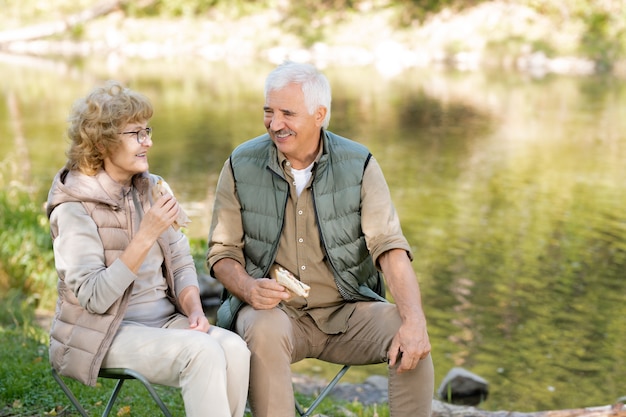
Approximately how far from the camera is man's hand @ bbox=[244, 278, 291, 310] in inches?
116

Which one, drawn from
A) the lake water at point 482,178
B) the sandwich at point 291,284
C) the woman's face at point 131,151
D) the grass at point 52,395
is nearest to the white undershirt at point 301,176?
the sandwich at point 291,284

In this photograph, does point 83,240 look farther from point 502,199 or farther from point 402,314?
point 502,199

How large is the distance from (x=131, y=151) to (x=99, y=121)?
133 millimetres

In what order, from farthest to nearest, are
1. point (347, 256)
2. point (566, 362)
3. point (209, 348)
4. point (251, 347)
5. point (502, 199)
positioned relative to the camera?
point (502, 199)
point (566, 362)
point (347, 256)
point (251, 347)
point (209, 348)

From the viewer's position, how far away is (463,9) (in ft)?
92.4

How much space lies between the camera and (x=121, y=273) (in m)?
2.69

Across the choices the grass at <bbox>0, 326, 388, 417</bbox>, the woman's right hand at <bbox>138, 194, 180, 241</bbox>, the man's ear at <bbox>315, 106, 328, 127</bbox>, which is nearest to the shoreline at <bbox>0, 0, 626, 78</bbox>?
the grass at <bbox>0, 326, 388, 417</bbox>

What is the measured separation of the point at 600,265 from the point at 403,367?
5.36 m

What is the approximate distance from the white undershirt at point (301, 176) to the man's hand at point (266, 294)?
0.40 m

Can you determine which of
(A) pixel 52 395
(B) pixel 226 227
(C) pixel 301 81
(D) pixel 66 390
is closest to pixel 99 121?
(B) pixel 226 227

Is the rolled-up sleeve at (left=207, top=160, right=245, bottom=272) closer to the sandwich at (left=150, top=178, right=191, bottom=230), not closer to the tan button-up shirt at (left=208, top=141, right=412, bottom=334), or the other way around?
the tan button-up shirt at (left=208, top=141, right=412, bottom=334)

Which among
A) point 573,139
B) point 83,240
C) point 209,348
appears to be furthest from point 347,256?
point 573,139

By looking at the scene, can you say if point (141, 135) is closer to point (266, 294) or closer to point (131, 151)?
point (131, 151)

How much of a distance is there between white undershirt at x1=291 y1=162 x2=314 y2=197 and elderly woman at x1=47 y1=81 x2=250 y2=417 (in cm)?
51
